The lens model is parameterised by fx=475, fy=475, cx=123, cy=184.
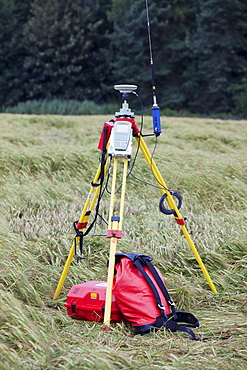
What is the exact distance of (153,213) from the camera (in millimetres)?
5109

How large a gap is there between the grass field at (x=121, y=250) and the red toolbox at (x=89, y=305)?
7cm

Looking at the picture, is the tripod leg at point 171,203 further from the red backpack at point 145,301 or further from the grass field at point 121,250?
the red backpack at point 145,301

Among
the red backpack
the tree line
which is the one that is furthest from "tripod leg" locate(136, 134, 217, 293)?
the tree line

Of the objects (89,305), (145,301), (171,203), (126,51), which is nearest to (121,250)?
(171,203)

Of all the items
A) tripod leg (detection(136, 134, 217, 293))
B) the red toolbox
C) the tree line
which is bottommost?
the red toolbox

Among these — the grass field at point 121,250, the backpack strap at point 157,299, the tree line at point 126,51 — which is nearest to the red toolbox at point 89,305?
the grass field at point 121,250

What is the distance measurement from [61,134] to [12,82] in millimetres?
17789

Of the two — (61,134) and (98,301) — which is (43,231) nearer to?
(98,301)

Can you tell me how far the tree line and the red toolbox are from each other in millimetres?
20412

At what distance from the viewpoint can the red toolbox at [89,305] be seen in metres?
3.06

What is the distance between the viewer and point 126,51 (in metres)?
24.9

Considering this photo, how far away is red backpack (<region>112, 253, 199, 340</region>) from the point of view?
9.49ft

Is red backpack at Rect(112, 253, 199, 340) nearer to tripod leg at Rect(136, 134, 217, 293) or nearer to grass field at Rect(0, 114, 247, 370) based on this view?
grass field at Rect(0, 114, 247, 370)

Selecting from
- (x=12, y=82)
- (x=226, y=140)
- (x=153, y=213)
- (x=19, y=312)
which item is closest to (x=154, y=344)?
(x=19, y=312)
